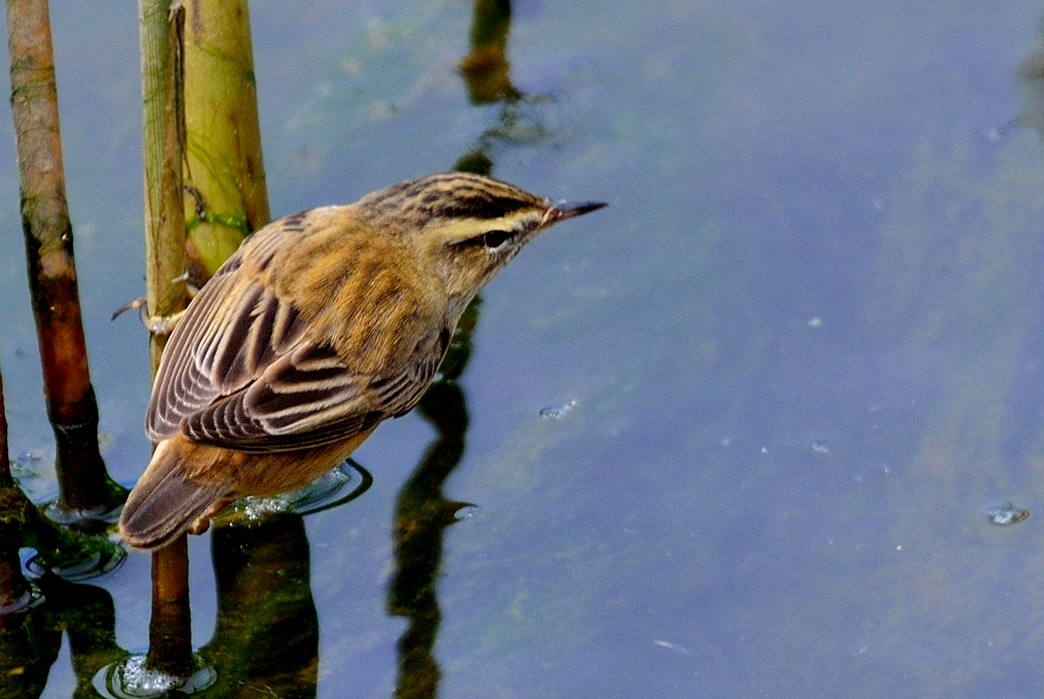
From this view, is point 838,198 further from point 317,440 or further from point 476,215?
point 317,440

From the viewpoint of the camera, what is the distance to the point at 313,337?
5.79 metres

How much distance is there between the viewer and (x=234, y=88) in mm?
5219

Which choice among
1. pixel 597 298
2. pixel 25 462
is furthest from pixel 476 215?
pixel 25 462

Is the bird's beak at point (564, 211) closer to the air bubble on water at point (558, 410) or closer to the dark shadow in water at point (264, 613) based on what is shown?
the air bubble on water at point (558, 410)

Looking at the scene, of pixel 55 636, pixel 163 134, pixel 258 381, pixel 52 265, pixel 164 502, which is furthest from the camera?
pixel 55 636

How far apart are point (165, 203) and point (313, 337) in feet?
3.98

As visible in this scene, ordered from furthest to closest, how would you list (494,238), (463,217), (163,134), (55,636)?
(494,238) → (463,217) → (55,636) → (163,134)

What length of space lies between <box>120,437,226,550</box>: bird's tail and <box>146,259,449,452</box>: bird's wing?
0.55 feet

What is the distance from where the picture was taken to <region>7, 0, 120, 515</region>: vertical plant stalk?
490 cm

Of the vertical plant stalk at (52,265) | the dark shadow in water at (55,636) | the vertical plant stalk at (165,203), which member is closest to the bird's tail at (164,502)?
the vertical plant stalk at (165,203)

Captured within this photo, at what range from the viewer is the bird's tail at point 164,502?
5031mm

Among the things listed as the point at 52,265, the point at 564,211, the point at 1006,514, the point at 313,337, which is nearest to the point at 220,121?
the point at 52,265

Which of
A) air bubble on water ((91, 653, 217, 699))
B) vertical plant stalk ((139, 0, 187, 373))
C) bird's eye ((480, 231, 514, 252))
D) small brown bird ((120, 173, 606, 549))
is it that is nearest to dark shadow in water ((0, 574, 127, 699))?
air bubble on water ((91, 653, 217, 699))

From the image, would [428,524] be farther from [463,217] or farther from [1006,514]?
[1006,514]
